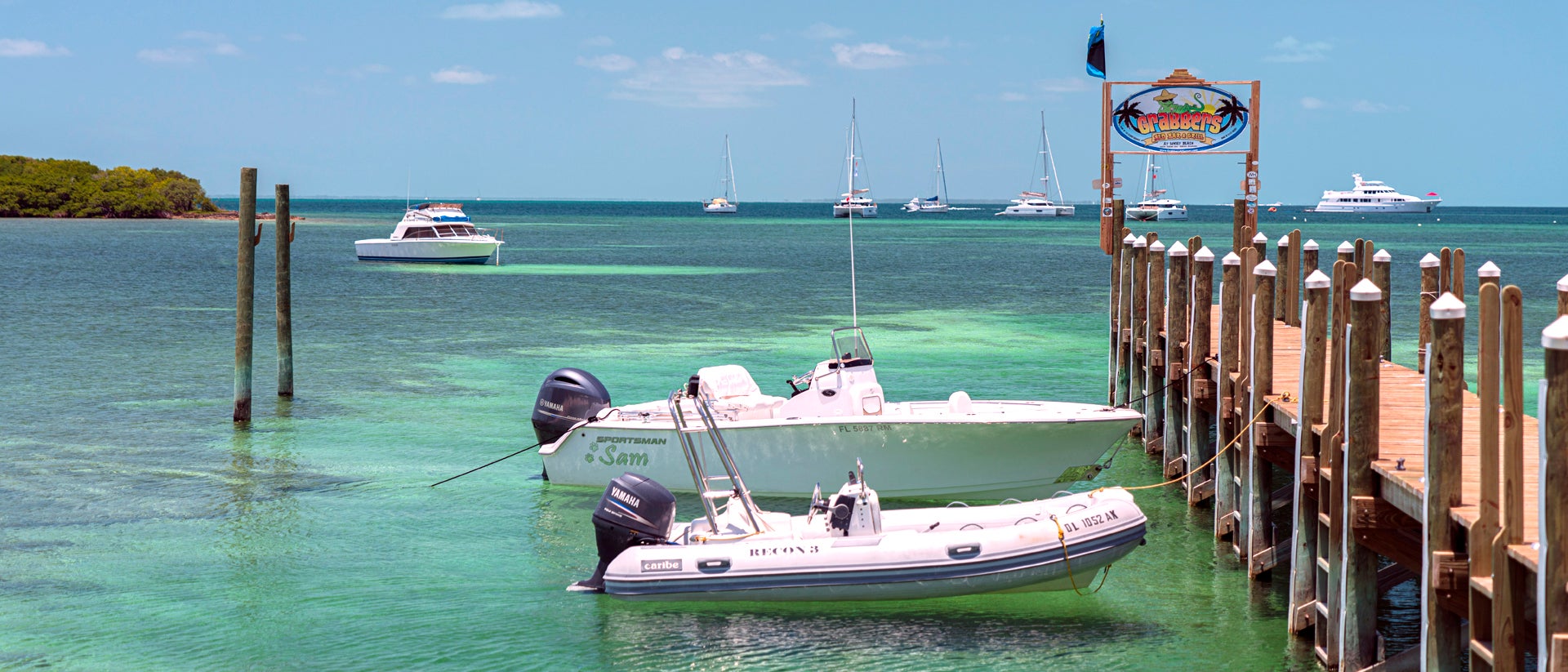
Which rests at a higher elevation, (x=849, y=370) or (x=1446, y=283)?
(x=1446, y=283)

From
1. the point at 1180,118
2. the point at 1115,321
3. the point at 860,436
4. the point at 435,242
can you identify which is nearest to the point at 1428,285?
the point at 1115,321

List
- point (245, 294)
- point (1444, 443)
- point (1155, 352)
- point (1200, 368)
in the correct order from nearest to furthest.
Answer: point (1444, 443)
point (1200, 368)
point (1155, 352)
point (245, 294)

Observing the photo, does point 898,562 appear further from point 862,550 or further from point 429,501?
A: point 429,501

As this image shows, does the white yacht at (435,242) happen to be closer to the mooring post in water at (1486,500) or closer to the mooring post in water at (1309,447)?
the mooring post in water at (1309,447)

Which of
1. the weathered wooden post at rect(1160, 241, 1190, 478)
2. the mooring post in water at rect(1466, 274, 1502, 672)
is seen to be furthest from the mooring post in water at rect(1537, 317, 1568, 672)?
the weathered wooden post at rect(1160, 241, 1190, 478)

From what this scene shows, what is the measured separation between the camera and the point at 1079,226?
130125 mm

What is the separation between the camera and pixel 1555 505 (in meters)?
5.59

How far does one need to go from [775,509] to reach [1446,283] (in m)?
7.32

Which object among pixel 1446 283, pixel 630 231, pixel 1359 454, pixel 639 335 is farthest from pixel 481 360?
pixel 630 231

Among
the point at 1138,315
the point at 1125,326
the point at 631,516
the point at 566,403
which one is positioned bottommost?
the point at 631,516

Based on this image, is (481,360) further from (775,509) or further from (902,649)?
(902,649)

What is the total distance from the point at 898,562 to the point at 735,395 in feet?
13.8

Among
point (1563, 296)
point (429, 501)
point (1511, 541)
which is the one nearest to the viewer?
point (1511, 541)

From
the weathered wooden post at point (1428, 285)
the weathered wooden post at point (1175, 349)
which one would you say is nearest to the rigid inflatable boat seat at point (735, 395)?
the weathered wooden post at point (1175, 349)
